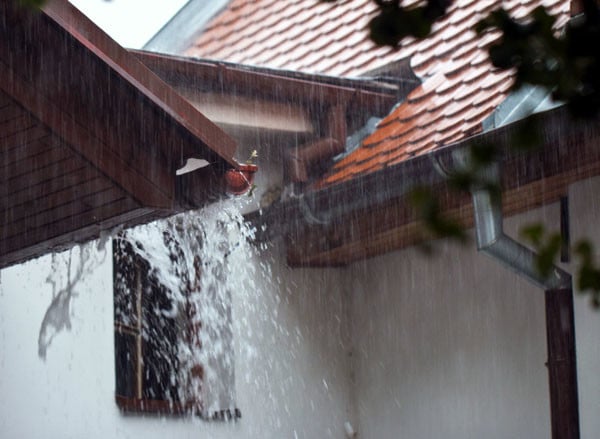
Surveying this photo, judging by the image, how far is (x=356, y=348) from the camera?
311 inches

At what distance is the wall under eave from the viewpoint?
640cm

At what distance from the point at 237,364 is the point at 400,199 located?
150 cm

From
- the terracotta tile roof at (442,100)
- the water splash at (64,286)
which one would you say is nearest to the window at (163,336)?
the water splash at (64,286)

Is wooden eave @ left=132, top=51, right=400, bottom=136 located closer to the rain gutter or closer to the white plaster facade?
the rain gutter

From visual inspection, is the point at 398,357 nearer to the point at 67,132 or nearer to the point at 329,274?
the point at 329,274

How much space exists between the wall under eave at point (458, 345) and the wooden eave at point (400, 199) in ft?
0.52

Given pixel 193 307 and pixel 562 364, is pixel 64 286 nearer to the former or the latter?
pixel 193 307

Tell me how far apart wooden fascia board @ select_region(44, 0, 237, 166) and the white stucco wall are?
2.14 metres

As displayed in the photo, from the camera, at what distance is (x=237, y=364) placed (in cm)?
735

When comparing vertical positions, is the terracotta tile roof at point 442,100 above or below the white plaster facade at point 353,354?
above

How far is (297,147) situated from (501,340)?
173 centimetres

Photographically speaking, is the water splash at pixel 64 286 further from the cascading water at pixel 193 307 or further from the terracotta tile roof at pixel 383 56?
Result: the terracotta tile roof at pixel 383 56

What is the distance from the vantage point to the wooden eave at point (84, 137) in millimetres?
4605

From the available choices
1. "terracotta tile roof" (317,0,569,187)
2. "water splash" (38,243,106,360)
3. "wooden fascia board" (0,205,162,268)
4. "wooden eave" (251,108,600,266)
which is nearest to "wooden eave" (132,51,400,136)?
"terracotta tile roof" (317,0,569,187)
